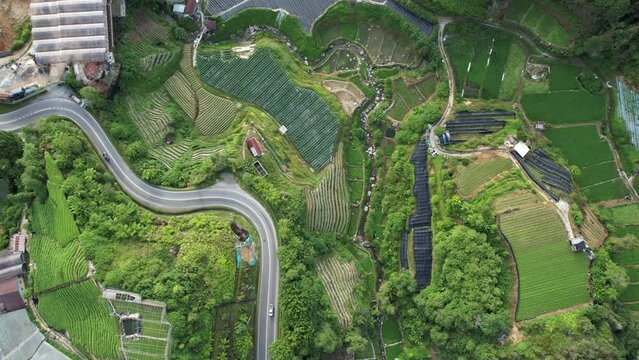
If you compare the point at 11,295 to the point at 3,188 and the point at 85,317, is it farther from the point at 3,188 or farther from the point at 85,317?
the point at 3,188

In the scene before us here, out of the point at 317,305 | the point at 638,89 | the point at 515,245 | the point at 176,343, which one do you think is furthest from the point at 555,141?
the point at 176,343

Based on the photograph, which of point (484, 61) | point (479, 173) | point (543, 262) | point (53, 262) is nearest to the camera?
point (53, 262)

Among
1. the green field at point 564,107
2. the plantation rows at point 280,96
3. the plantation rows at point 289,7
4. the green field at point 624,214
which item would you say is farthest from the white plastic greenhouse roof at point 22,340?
the green field at point 624,214

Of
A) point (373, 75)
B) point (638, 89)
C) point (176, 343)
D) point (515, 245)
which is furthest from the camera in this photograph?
point (373, 75)

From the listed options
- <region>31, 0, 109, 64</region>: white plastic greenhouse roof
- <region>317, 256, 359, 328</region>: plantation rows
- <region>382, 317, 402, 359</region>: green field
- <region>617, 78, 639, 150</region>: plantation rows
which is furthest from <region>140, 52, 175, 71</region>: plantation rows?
<region>617, 78, 639, 150</region>: plantation rows

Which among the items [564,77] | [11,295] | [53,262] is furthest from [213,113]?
[564,77]

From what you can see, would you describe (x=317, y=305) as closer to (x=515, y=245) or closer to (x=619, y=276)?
(x=515, y=245)
